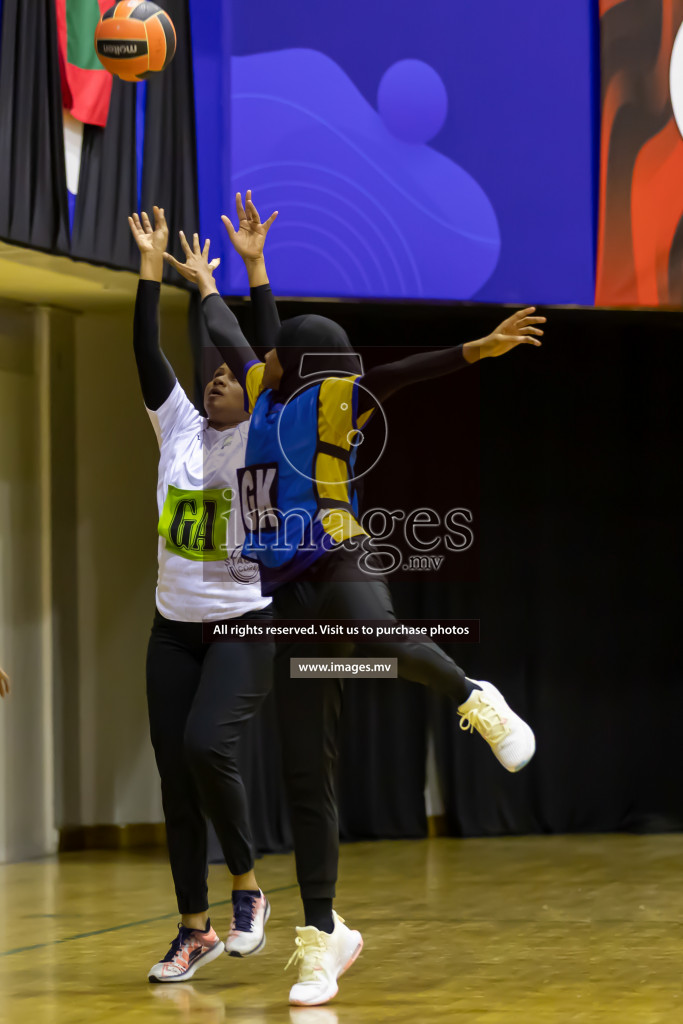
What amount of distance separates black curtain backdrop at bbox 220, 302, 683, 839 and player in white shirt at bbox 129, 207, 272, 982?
9.28ft

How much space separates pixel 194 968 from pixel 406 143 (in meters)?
3.43

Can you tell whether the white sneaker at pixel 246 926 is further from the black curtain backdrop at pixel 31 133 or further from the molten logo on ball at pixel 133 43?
the molten logo on ball at pixel 133 43

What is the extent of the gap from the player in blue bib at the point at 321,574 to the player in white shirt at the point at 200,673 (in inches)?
5.6

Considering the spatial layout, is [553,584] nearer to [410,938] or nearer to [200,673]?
[410,938]

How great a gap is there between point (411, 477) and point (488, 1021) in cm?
352

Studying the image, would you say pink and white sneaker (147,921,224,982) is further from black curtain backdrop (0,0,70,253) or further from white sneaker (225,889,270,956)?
black curtain backdrop (0,0,70,253)

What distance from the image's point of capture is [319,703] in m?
2.92

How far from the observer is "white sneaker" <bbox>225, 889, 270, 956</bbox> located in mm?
3111

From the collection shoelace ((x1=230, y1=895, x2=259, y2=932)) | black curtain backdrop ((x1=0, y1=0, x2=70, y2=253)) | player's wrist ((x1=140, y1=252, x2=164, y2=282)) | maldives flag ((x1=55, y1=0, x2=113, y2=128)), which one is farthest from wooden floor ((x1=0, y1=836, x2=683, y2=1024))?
maldives flag ((x1=55, y1=0, x2=113, y2=128))

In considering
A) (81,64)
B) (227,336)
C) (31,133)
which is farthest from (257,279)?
(81,64)

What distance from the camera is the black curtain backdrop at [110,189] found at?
461cm

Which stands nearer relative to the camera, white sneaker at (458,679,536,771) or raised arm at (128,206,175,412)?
white sneaker at (458,679,536,771)

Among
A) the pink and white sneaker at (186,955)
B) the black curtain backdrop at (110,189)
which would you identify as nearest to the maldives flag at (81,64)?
the black curtain backdrop at (110,189)

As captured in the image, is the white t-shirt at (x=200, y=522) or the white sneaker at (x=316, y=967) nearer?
the white sneaker at (x=316, y=967)
